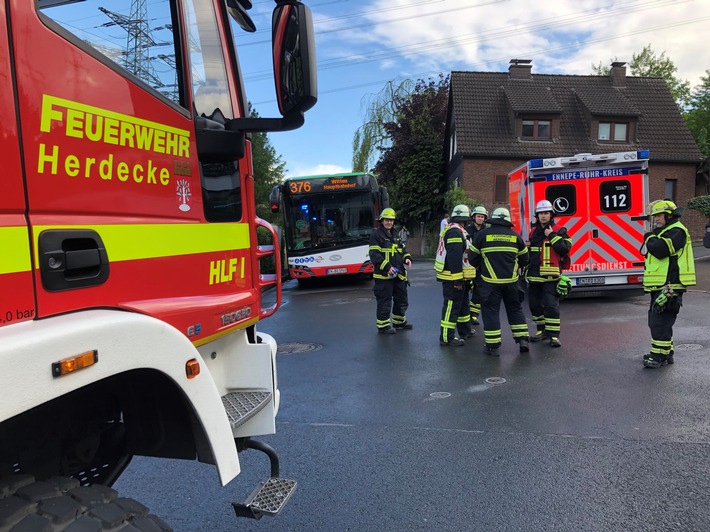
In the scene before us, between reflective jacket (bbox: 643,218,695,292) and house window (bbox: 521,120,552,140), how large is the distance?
2290 cm

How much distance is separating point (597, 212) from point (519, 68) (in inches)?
829

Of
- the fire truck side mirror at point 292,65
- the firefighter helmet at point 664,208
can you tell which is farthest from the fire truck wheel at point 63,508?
the firefighter helmet at point 664,208

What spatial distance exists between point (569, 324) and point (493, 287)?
250 centimetres

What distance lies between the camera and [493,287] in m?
6.52

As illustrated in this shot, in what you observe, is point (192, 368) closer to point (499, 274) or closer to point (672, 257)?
point (499, 274)

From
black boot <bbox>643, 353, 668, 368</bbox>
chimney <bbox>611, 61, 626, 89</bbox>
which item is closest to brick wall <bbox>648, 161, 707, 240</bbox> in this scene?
chimney <bbox>611, 61, 626, 89</bbox>

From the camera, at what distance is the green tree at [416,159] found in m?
29.8

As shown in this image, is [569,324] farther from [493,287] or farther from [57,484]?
[57,484]

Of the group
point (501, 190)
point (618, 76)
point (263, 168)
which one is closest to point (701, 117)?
point (618, 76)

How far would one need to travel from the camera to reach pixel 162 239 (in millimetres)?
1851

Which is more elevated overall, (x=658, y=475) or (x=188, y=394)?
(x=188, y=394)

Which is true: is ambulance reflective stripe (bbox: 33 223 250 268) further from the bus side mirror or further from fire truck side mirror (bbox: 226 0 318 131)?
the bus side mirror

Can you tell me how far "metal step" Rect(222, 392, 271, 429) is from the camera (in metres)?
2.21

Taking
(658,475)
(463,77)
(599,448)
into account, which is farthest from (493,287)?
(463,77)
